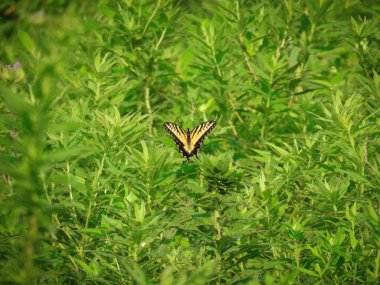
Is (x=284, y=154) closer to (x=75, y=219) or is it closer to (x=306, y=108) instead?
(x=306, y=108)

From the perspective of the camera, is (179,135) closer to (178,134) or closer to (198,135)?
(178,134)

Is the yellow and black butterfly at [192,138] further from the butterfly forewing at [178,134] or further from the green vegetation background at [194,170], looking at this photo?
the green vegetation background at [194,170]

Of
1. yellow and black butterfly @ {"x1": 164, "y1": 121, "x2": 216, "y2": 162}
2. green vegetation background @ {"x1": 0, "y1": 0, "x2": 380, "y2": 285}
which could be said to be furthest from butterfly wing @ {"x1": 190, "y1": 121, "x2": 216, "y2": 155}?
green vegetation background @ {"x1": 0, "y1": 0, "x2": 380, "y2": 285}

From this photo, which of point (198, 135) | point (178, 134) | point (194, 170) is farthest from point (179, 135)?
point (194, 170)

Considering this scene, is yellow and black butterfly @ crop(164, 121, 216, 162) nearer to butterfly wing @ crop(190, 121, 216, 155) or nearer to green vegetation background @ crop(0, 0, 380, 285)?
butterfly wing @ crop(190, 121, 216, 155)

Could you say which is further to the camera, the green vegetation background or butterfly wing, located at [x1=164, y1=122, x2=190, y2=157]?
butterfly wing, located at [x1=164, y1=122, x2=190, y2=157]

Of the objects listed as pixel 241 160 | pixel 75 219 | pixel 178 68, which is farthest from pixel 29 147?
pixel 178 68

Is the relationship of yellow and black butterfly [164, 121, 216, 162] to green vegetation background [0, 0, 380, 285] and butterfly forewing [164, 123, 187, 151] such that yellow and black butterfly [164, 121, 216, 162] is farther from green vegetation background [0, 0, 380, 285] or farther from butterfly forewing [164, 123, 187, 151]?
green vegetation background [0, 0, 380, 285]

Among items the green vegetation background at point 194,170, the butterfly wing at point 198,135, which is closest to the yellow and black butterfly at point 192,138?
the butterfly wing at point 198,135
